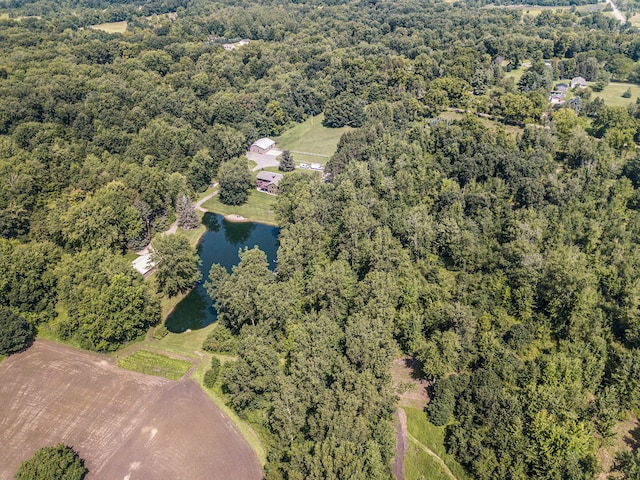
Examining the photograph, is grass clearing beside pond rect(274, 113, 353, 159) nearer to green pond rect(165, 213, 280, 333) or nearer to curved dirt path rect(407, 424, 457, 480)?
green pond rect(165, 213, 280, 333)

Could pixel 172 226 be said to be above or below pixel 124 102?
below

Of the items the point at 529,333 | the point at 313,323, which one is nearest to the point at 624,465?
the point at 529,333

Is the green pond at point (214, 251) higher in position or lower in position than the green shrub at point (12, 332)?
lower

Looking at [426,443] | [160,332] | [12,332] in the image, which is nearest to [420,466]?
[426,443]

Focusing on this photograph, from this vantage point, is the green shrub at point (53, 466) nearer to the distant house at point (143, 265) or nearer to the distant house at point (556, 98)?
the distant house at point (143, 265)

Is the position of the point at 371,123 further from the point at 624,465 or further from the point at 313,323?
the point at 624,465

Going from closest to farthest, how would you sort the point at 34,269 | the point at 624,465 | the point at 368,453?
the point at 368,453 < the point at 624,465 < the point at 34,269

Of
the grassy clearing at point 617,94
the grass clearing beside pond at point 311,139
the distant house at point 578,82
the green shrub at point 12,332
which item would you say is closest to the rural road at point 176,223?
the green shrub at point 12,332
